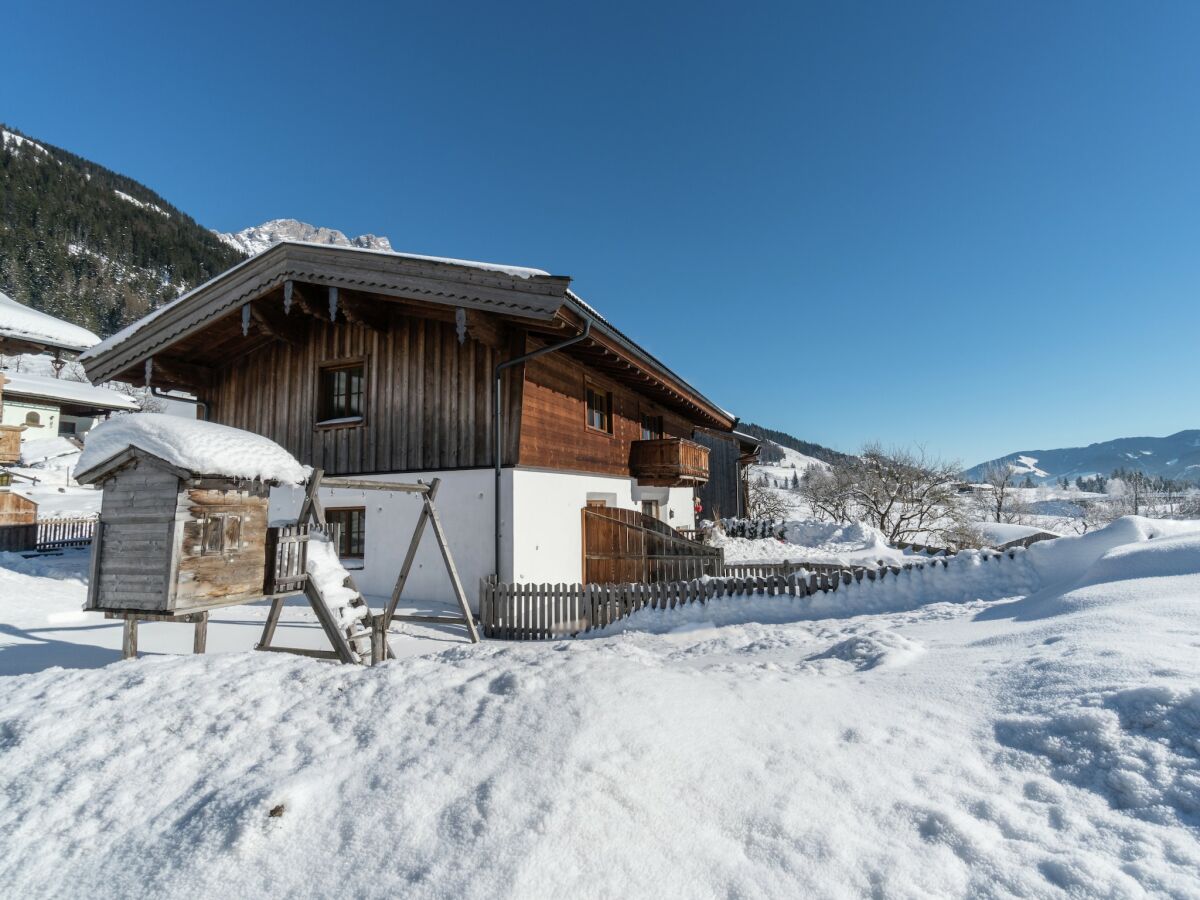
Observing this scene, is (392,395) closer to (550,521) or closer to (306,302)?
(306,302)

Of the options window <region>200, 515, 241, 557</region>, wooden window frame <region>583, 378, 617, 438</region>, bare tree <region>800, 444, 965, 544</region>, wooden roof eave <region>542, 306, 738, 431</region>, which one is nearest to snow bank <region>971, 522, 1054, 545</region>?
bare tree <region>800, 444, 965, 544</region>

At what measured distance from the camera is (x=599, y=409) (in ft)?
49.4

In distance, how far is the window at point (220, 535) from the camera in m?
5.88

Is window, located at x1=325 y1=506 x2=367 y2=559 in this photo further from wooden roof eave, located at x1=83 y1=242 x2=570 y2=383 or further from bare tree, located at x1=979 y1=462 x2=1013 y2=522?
bare tree, located at x1=979 y1=462 x2=1013 y2=522

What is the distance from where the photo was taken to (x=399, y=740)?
3.48m

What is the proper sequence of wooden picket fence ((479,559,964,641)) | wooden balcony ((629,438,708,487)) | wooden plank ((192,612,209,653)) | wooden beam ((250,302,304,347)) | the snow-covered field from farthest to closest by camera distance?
wooden balcony ((629,438,708,487))
wooden beam ((250,302,304,347))
wooden picket fence ((479,559,964,641))
wooden plank ((192,612,209,653))
the snow-covered field

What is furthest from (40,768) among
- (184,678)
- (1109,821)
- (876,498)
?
(876,498)

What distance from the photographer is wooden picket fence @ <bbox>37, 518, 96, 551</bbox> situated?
58.8 feet

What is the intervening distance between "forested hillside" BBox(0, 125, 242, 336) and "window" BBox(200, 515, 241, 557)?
88.0 meters

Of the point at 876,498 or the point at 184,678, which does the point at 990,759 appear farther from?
the point at 876,498

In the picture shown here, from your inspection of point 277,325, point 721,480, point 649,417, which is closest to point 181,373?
point 277,325

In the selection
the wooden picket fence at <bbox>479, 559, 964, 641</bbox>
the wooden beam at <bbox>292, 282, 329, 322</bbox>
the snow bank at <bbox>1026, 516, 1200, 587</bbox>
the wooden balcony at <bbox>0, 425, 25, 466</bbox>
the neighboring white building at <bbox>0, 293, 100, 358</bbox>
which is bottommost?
the wooden picket fence at <bbox>479, 559, 964, 641</bbox>

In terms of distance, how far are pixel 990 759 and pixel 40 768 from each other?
5.91m

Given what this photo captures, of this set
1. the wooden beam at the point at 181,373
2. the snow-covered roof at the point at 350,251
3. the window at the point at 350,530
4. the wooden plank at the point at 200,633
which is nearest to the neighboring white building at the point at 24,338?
the wooden beam at the point at 181,373
